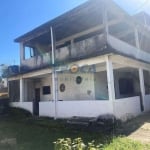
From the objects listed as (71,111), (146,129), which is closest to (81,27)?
(71,111)

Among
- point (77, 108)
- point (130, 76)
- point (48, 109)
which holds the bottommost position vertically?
point (48, 109)

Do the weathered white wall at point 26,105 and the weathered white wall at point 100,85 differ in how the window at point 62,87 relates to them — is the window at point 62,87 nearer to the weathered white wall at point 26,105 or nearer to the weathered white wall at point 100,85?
the weathered white wall at point 26,105

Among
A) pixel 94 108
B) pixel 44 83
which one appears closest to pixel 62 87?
pixel 44 83

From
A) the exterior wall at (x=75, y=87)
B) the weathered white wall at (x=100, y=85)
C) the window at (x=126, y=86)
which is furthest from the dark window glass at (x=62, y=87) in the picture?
the window at (x=126, y=86)

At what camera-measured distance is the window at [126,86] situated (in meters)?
17.6

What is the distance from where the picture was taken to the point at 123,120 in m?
11.3

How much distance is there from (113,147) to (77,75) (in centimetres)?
1020

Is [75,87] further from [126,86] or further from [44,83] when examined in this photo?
[126,86]

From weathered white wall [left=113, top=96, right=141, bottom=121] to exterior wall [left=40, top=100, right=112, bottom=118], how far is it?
0.54 m

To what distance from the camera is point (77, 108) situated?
491 inches

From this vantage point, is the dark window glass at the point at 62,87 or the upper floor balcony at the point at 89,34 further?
the dark window glass at the point at 62,87

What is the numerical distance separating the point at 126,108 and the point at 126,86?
645 cm

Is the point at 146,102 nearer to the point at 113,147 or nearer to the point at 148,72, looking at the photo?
the point at 148,72

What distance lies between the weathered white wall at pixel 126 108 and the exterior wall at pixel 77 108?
0.54m
